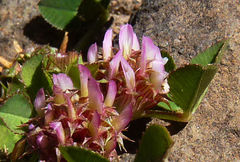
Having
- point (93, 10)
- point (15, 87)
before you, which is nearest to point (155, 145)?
point (15, 87)

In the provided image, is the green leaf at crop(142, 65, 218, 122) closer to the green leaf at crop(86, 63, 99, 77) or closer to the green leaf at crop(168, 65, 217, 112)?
the green leaf at crop(168, 65, 217, 112)

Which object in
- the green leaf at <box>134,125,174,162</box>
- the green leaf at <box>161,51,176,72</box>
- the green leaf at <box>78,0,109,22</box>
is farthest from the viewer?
the green leaf at <box>78,0,109,22</box>

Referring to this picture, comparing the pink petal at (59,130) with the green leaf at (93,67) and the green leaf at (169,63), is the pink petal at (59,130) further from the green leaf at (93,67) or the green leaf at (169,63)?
the green leaf at (169,63)

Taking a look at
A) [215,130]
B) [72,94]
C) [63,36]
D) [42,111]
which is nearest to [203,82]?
[215,130]

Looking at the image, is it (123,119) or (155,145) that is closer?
(155,145)

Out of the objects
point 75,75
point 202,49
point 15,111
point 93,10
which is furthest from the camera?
point 93,10

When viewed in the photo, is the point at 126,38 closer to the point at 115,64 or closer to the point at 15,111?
the point at 115,64

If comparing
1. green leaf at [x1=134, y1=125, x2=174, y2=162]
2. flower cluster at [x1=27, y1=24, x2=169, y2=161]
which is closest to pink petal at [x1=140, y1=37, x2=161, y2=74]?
flower cluster at [x1=27, y1=24, x2=169, y2=161]
